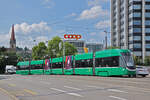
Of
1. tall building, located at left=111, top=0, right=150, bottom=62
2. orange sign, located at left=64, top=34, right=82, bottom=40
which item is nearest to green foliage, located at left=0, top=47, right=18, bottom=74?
orange sign, located at left=64, top=34, right=82, bottom=40

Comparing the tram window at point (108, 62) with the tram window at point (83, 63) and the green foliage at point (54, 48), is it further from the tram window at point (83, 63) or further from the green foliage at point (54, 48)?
the green foliage at point (54, 48)

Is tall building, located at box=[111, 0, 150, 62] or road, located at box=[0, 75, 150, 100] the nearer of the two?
road, located at box=[0, 75, 150, 100]

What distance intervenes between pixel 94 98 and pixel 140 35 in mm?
86372

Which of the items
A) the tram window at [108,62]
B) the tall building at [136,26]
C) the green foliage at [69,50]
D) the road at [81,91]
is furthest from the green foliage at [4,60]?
the road at [81,91]

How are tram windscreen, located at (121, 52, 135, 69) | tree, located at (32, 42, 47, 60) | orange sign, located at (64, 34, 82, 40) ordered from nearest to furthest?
tram windscreen, located at (121, 52, 135, 69)
orange sign, located at (64, 34, 82, 40)
tree, located at (32, 42, 47, 60)

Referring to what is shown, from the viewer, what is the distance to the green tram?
27000mm

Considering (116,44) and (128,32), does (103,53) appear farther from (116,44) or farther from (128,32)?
(116,44)

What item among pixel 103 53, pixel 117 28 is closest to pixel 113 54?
pixel 103 53

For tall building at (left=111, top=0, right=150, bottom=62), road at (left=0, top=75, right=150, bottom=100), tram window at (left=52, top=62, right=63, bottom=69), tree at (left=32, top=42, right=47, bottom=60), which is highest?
tall building at (left=111, top=0, right=150, bottom=62)

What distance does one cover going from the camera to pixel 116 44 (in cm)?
10669

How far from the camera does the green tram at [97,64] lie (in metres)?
27.0

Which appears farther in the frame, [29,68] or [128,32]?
[128,32]

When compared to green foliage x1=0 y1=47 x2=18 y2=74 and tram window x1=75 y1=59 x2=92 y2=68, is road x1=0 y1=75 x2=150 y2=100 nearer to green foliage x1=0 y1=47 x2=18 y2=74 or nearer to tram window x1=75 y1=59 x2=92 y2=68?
tram window x1=75 y1=59 x2=92 y2=68

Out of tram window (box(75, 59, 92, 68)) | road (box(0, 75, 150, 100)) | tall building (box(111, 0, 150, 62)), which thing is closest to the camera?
road (box(0, 75, 150, 100))
